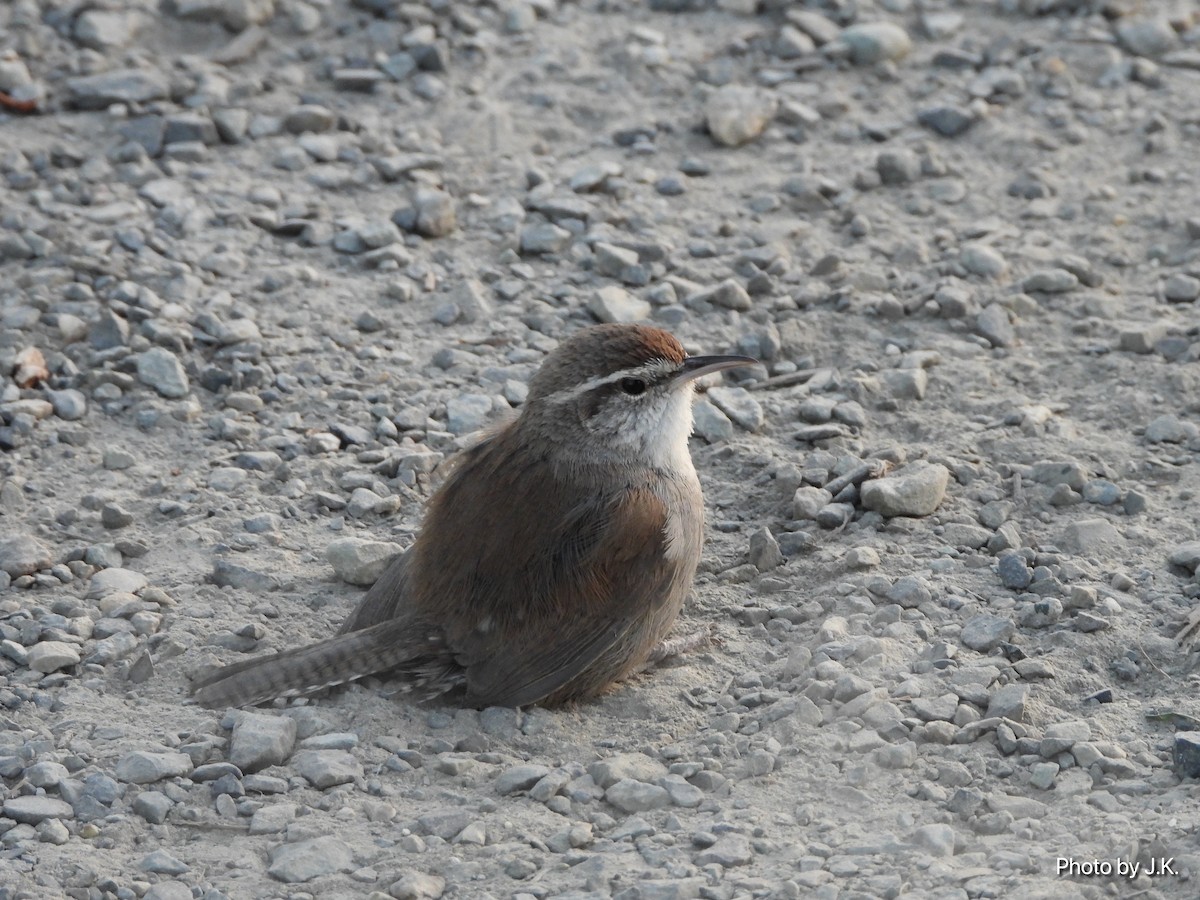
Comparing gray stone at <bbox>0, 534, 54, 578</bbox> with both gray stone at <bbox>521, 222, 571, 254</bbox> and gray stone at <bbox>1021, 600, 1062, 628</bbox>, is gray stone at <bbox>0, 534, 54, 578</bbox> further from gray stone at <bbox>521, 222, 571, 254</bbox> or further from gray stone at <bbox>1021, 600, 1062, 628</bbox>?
gray stone at <bbox>1021, 600, 1062, 628</bbox>

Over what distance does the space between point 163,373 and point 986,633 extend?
14.5ft

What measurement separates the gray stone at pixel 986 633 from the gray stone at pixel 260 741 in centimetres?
274

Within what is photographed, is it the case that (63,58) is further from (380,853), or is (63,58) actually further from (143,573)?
(380,853)

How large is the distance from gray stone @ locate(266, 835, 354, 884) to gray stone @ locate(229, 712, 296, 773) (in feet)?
1.66

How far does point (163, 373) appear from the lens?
Answer: 8461 mm

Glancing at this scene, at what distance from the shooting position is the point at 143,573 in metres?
7.27

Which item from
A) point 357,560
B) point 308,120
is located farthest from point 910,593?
point 308,120

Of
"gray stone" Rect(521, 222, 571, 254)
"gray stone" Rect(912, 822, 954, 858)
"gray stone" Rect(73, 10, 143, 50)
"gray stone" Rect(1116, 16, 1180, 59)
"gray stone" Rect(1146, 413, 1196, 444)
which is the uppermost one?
"gray stone" Rect(1116, 16, 1180, 59)

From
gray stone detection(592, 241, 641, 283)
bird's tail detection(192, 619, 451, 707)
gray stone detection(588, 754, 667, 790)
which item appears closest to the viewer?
gray stone detection(588, 754, 667, 790)

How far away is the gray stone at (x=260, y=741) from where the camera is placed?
6.05 m

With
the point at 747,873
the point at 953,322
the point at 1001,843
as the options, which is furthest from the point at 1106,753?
the point at 953,322

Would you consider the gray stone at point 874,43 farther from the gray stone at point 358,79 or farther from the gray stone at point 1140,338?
the gray stone at point 1140,338

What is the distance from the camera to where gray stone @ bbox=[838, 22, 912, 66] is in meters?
11.3

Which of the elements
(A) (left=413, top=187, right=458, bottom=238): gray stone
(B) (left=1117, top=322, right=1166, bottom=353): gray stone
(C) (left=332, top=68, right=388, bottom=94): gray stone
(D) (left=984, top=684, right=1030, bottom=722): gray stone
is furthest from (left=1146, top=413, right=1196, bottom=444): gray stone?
(C) (left=332, top=68, right=388, bottom=94): gray stone
